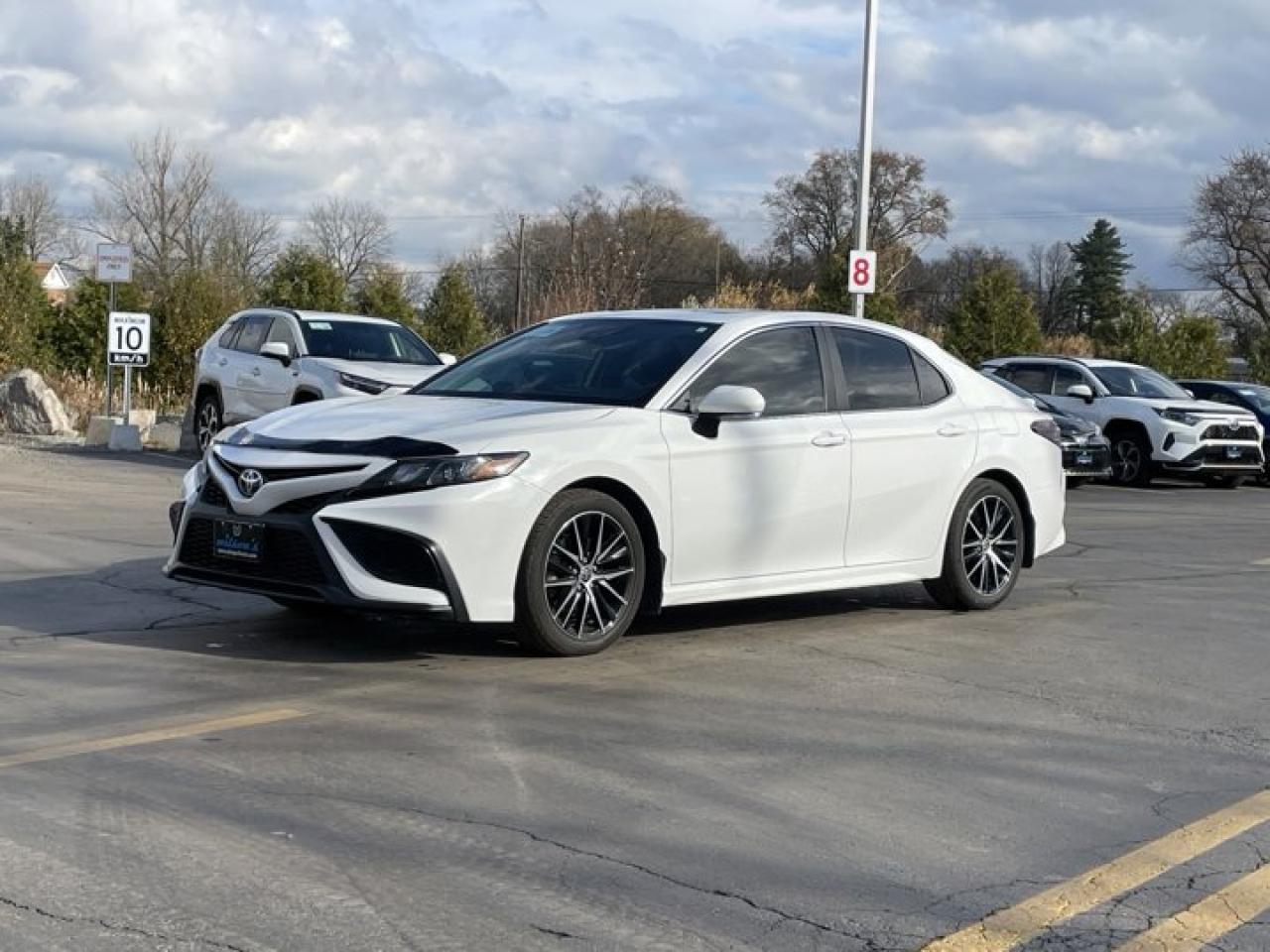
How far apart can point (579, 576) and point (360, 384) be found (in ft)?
30.6

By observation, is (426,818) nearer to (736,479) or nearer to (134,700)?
(134,700)

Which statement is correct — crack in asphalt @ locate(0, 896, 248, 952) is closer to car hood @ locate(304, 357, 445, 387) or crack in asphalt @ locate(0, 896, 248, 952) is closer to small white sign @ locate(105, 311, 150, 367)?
car hood @ locate(304, 357, 445, 387)

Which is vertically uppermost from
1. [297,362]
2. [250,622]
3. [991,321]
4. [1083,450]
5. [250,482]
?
[991,321]

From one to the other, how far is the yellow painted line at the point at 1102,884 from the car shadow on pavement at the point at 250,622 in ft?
10.4

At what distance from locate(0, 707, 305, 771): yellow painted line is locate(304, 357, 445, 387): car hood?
10.1 m

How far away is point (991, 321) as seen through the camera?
3578cm

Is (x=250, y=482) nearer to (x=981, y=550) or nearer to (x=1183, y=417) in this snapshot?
(x=981, y=550)

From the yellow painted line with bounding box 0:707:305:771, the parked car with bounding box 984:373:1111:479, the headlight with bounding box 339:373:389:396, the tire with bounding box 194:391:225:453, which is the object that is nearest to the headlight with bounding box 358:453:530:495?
the yellow painted line with bounding box 0:707:305:771

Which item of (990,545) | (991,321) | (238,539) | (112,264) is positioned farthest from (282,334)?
(991,321)

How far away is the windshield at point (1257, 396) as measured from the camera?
26.5 m

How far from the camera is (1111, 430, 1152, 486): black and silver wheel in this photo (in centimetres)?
2288

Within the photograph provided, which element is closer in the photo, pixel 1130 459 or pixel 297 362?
pixel 297 362

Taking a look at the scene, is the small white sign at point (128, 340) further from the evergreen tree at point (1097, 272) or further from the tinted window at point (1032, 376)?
the evergreen tree at point (1097, 272)

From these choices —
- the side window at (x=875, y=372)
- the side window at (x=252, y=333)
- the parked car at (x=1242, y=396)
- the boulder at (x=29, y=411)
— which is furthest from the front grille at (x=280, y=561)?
the parked car at (x=1242, y=396)
